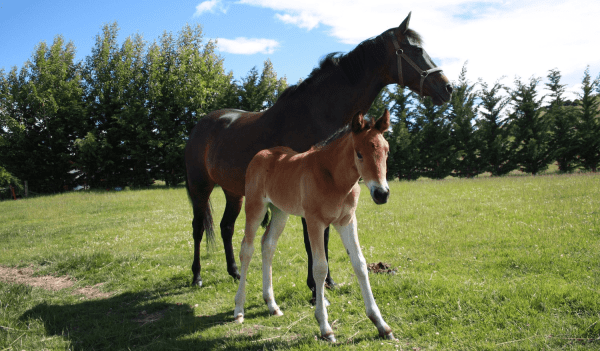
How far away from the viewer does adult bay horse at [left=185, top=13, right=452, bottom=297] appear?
428 cm

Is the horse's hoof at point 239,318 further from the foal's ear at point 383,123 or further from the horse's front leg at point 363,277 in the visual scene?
the foal's ear at point 383,123

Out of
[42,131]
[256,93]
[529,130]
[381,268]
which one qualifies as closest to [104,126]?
[42,131]

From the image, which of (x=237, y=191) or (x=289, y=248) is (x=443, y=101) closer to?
(x=237, y=191)

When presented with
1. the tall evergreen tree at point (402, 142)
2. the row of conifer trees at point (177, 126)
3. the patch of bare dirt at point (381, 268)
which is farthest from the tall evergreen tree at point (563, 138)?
the patch of bare dirt at point (381, 268)

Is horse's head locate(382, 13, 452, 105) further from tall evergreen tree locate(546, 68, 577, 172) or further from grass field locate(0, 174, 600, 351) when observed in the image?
tall evergreen tree locate(546, 68, 577, 172)

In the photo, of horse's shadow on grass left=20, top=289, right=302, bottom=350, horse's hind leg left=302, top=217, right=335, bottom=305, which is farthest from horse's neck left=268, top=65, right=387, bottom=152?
horse's shadow on grass left=20, top=289, right=302, bottom=350

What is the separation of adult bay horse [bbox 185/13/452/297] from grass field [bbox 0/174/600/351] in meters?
1.28

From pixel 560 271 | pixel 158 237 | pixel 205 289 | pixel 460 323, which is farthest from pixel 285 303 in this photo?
pixel 158 237

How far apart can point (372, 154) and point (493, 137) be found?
1127 inches

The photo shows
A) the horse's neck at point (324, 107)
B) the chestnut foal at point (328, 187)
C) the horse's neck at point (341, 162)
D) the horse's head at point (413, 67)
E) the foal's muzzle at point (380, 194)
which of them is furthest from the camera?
the horse's neck at point (324, 107)

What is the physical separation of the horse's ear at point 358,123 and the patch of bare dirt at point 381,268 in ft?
10.3

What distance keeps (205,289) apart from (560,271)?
531cm

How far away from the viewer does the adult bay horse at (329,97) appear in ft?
14.0

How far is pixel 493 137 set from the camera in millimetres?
27656
